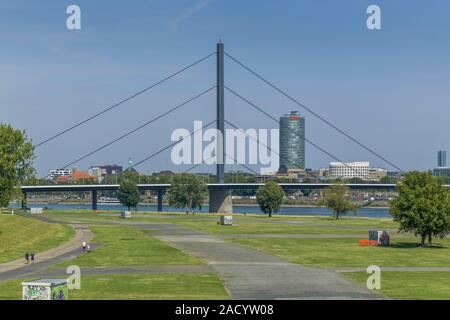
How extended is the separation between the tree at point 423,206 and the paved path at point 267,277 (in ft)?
69.9

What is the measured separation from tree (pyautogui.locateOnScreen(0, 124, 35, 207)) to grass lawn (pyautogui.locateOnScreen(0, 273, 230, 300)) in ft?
158

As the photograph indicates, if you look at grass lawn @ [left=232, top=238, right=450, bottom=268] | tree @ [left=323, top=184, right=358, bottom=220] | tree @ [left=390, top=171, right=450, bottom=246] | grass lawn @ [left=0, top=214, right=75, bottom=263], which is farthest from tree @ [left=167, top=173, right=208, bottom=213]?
tree @ [left=390, top=171, right=450, bottom=246]

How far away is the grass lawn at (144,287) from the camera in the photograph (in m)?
40.7

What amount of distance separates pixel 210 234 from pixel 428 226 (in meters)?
33.9

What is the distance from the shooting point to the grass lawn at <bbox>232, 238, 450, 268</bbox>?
206ft

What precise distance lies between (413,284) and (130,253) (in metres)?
32.4

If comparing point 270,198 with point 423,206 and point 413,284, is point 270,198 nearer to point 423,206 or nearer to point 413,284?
point 423,206

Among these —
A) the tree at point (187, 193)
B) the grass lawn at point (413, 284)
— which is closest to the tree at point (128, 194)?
the tree at point (187, 193)

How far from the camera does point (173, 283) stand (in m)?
47.1

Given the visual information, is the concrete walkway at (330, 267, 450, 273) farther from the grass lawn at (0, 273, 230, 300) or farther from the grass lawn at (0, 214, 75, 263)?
the grass lawn at (0, 214, 75, 263)

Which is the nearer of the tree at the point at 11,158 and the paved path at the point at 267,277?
the paved path at the point at 267,277

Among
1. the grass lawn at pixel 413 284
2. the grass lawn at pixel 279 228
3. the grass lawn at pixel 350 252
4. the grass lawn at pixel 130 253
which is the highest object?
the grass lawn at pixel 413 284

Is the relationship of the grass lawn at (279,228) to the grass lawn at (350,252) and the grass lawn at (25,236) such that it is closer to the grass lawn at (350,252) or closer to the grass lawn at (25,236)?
the grass lawn at (350,252)
